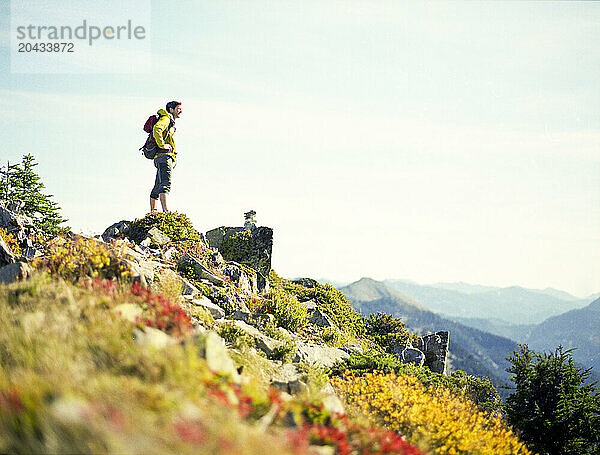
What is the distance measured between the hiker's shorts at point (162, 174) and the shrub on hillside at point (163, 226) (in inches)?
34.1

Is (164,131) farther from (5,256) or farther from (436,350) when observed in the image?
(436,350)

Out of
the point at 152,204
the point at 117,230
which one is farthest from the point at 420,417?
the point at 117,230

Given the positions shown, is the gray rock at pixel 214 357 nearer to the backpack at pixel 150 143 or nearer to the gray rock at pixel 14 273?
the gray rock at pixel 14 273

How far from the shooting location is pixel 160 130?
14.0m

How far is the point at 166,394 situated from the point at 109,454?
0.83 meters

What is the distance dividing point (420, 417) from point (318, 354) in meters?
4.24

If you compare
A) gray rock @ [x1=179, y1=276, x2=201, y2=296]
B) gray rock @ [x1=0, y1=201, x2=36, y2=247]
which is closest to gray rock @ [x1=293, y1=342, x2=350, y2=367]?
gray rock @ [x1=179, y1=276, x2=201, y2=296]

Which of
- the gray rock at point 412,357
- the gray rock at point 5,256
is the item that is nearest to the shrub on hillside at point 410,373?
the gray rock at point 412,357

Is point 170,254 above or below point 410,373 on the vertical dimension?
above

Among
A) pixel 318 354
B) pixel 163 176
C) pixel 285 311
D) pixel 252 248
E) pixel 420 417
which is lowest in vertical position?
pixel 420 417

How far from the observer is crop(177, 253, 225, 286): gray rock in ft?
42.2

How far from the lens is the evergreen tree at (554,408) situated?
11.4 meters

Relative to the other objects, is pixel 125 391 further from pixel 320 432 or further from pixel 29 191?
pixel 29 191

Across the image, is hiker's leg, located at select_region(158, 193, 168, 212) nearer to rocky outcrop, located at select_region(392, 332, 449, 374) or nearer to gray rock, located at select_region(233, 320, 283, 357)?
gray rock, located at select_region(233, 320, 283, 357)
